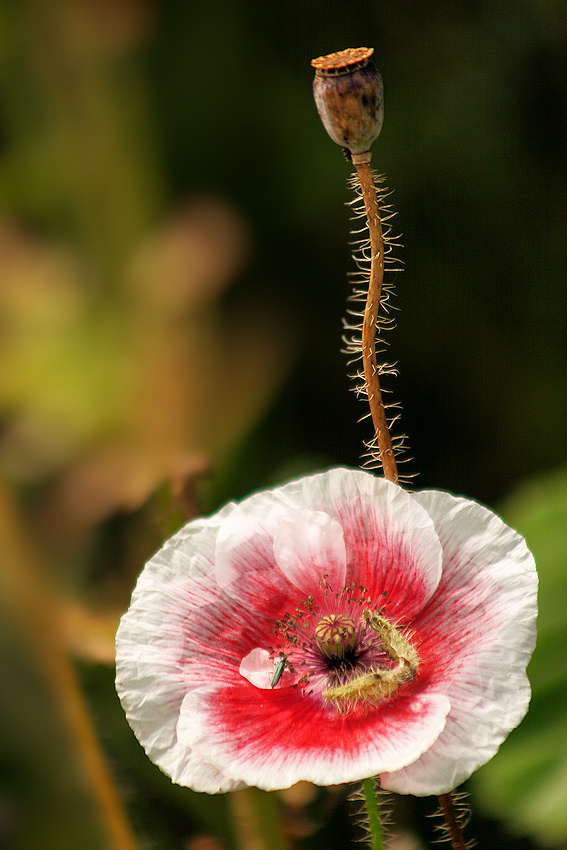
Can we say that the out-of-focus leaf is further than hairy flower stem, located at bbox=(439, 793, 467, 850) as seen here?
Yes

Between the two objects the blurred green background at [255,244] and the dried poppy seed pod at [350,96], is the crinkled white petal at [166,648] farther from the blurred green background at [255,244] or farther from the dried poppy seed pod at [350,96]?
the blurred green background at [255,244]

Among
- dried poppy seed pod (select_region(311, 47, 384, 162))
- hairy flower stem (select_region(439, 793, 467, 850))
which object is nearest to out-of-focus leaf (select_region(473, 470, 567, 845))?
hairy flower stem (select_region(439, 793, 467, 850))

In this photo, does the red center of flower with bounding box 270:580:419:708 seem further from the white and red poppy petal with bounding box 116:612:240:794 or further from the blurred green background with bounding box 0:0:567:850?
the blurred green background with bounding box 0:0:567:850

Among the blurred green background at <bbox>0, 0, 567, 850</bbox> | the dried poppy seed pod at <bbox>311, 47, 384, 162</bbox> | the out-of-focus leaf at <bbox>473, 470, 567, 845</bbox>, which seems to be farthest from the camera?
the blurred green background at <bbox>0, 0, 567, 850</bbox>

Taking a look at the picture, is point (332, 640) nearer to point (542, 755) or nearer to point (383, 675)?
point (383, 675)

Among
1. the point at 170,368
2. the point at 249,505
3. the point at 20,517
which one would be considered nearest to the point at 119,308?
the point at 170,368
